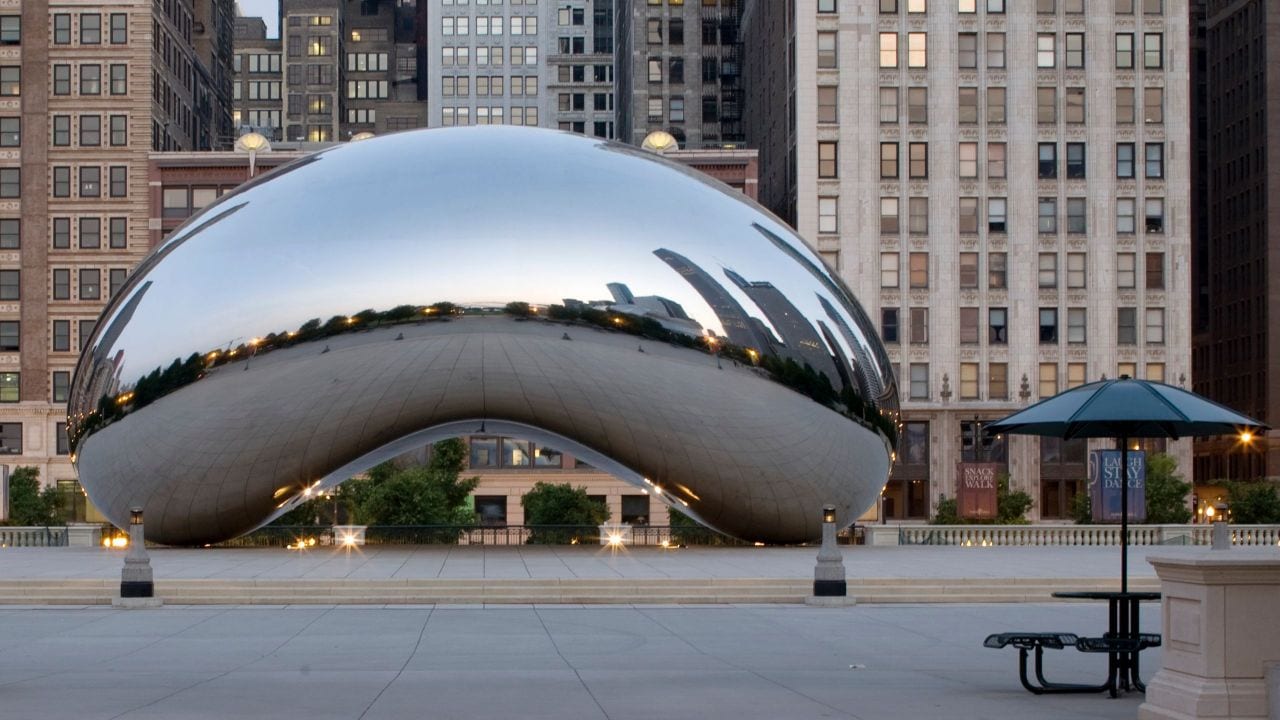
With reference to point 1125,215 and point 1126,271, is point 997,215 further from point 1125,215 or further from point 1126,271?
point 1126,271

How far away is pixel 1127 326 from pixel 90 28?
53538mm

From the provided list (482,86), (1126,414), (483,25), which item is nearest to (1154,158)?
(482,86)

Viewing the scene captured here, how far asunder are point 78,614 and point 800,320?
11.9 metres

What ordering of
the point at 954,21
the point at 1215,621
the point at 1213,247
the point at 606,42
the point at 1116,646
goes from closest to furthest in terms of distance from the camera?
1. the point at 1215,621
2. the point at 1116,646
3. the point at 954,21
4. the point at 1213,247
5. the point at 606,42

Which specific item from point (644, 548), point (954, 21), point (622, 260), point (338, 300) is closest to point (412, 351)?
point (338, 300)

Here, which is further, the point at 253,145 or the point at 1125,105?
the point at 1125,105

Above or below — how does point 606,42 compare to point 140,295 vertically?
above

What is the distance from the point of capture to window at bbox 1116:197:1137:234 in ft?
270

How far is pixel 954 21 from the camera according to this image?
82.1 meters

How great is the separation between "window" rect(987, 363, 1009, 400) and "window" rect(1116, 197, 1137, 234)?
28.4 feet

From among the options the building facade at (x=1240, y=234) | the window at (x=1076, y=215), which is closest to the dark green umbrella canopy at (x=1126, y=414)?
the window at (x=1076, y=215)

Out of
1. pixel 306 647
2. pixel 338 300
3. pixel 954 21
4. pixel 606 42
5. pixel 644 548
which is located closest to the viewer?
pixel 306 647

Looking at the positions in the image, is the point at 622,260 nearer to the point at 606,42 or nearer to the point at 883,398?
the point at 883,398

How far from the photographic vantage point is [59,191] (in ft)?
284
